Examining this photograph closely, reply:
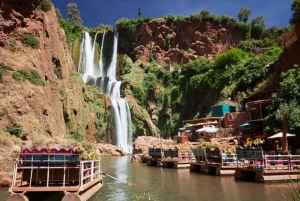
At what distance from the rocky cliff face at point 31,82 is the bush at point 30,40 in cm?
40

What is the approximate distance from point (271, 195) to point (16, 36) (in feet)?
91.6

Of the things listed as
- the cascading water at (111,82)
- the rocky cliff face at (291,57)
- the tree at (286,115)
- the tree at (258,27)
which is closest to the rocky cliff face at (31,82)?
the cascading water at (111,82)

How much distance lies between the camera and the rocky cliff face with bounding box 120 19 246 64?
222 feet

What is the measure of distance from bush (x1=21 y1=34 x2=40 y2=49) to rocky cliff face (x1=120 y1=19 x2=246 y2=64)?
41110 millimetres

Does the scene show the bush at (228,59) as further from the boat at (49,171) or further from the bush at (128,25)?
the boat at (49,171)

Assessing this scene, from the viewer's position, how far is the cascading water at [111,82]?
5300 centimetres

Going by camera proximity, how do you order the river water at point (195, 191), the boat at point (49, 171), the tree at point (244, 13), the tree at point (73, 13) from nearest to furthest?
1. the boat at point (49, 171)
2. the river water at point (195, 191)
3. the tree at point (244, 13)
4. the tree at point (73, 13)

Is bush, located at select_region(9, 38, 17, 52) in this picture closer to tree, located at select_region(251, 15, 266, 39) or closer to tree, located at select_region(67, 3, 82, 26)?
tree, located at select_region(251, 15, 266, 39)

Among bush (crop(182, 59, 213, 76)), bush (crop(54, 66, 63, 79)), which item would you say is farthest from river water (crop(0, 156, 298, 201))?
bush (crop(182, 59, 213, 76))

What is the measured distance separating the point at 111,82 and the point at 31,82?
34461 mm

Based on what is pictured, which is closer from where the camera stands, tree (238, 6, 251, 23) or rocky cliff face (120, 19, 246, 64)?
rocky cliff face (120, 19, 246, 64)

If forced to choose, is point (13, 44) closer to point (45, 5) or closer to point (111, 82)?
point (45, 5)

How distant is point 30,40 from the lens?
30438 millimetres

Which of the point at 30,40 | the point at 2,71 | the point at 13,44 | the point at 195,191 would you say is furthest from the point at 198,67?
the point at 195,191
